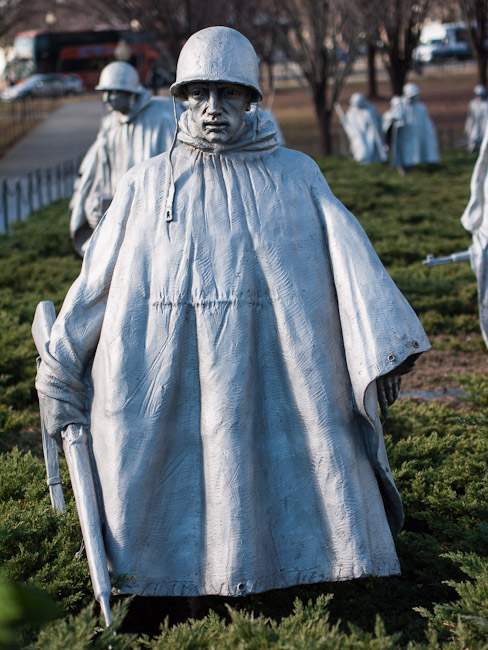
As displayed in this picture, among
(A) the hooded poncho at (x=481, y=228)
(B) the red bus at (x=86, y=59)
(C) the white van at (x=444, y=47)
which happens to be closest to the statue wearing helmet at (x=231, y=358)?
(A) the hooded poncho at (x=481, y=228)

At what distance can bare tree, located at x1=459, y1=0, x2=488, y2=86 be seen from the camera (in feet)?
96.7

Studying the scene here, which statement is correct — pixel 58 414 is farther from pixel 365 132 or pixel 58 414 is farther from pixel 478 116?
pixel 478 116

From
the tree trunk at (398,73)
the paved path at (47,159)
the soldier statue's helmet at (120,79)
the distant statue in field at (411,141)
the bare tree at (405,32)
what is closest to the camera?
the soldier statue's helmet at (120,79)

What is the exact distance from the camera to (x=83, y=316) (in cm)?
396

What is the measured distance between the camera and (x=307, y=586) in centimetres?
445

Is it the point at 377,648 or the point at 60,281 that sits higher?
the point at 377,648

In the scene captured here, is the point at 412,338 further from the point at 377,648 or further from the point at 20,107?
the point at 20,107

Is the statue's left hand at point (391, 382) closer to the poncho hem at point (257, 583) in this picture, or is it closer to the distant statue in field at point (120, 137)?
the poncho hem at point (257, 583)

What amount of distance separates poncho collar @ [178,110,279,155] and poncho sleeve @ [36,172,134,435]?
0.27 metres

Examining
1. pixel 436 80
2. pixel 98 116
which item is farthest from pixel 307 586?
pixel 436 80

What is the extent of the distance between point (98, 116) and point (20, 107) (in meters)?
5.76

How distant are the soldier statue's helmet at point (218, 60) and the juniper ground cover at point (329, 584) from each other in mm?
1829

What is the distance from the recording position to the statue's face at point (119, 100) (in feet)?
30.5

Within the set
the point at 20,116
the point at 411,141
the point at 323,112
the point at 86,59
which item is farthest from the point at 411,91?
the point at 86,59
